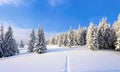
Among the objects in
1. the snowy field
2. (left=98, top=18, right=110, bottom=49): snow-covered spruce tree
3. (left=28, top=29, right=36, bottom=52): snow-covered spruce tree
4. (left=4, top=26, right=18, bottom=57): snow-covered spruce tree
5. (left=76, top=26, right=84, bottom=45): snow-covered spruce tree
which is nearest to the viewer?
the snowy field

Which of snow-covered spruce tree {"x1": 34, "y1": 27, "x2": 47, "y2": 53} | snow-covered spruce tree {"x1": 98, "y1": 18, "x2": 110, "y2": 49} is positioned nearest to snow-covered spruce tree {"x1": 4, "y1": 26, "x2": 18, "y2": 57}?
snow-covered spruce tree {"x1": 34, "y1": 27, "x2": 47, "y2": 53}

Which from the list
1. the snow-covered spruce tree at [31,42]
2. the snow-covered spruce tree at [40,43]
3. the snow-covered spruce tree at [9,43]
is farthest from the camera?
the snow-covered spruce tree at [31,42]

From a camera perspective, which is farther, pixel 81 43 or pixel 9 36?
pixel 81 43

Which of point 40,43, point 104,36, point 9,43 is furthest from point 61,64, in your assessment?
point 104,36

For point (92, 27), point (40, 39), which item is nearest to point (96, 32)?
point (92, 27)

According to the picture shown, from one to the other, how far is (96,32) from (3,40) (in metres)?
30.9

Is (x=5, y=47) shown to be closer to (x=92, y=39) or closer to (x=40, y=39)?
(x=40, y=39)

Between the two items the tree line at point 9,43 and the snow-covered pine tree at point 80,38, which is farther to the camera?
the snow-covered pine tree at point 80,38

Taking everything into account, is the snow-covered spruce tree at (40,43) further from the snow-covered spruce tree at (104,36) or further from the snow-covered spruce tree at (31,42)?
the snow-covered spruce tree at (104,36)

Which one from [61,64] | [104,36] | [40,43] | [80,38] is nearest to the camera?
[61,64]

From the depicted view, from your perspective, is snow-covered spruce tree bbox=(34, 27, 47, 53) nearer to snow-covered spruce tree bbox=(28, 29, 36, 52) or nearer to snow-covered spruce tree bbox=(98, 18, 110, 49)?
snow-covered spruce tree bbox=(28, 29, 36, 52)

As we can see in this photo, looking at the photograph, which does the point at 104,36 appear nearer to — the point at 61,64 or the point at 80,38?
the point at 80,38

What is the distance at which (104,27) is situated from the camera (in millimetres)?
54062

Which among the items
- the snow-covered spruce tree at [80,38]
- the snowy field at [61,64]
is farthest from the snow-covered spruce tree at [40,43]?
the snow-covered spruce tree at [80,38]
